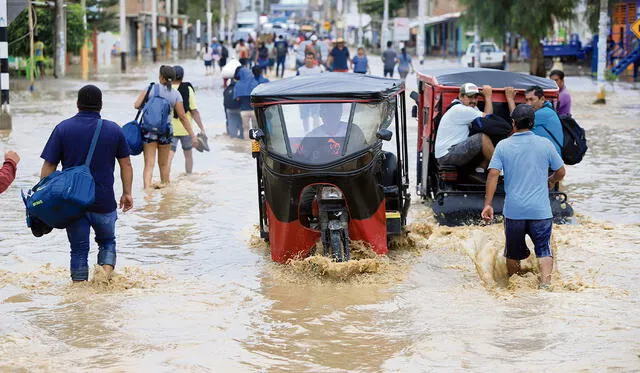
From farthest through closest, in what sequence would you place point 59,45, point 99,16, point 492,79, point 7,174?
point 99,16
point 59,45
point 492,79
point 7,174

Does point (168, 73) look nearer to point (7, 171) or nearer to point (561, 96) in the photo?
point (561, 96)

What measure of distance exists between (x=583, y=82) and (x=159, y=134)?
31059 mm

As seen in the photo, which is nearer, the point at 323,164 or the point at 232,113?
the point at 323,164

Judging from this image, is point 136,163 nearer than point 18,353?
No

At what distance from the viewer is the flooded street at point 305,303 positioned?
24.5 feet

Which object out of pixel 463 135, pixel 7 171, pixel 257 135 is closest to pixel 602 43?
pixel 463 135

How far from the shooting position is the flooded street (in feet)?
24.5

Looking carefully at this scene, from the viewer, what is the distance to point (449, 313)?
8.63 metres

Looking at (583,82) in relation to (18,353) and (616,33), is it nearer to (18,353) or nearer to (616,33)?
(616,33)

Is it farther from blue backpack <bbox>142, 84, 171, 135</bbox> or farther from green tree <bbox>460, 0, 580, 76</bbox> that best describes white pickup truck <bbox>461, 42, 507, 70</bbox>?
blue backpack <bbox>142, 84, 171, 135</bbox>

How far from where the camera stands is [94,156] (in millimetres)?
8758

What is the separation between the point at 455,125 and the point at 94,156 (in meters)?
4.72

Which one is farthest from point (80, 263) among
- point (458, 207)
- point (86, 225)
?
point (458, 207)

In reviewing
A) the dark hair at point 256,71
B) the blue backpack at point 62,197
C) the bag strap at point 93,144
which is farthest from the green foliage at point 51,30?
the blue backpack at point 62,197
